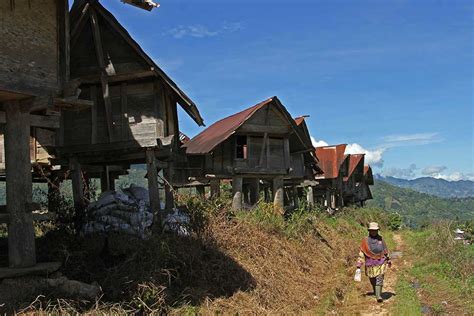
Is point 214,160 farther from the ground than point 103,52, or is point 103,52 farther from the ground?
point 103,52

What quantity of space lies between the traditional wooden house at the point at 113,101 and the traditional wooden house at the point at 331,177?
2530 cm

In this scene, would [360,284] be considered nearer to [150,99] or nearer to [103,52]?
[150,99]

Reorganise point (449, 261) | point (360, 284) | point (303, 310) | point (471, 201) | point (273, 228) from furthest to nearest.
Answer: point (471, 201), point (273, 228), point (449, 261), point (360, 284), point (303, 310)

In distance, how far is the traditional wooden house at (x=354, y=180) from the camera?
43906 millimetres

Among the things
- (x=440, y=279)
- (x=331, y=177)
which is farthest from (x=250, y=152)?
(x=331, y=177)

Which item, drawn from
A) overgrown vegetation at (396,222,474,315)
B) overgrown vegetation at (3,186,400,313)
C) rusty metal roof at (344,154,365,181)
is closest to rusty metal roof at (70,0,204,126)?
overgrown vegetation at (3,186,400,313)

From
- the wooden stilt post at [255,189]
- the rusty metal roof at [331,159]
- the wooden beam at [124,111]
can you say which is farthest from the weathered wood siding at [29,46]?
the rusty metal roof at [331,159]

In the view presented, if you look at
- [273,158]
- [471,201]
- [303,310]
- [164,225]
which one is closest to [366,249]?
[303,310]

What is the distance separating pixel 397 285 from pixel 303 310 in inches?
132

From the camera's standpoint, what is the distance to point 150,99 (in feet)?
43.0

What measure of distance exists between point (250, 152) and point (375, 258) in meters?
9.87

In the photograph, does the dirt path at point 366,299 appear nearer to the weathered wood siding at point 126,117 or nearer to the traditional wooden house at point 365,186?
the weathered wood siding at point 126,117

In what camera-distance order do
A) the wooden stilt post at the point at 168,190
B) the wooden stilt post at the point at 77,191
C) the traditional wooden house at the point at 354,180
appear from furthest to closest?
the traditional wooden house at the point at 354,180, the wooden stilt post at the point at 168,190, the wooden stilt post at the point at 77,191

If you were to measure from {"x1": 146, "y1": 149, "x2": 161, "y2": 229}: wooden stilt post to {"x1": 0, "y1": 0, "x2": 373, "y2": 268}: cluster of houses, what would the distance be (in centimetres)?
3
